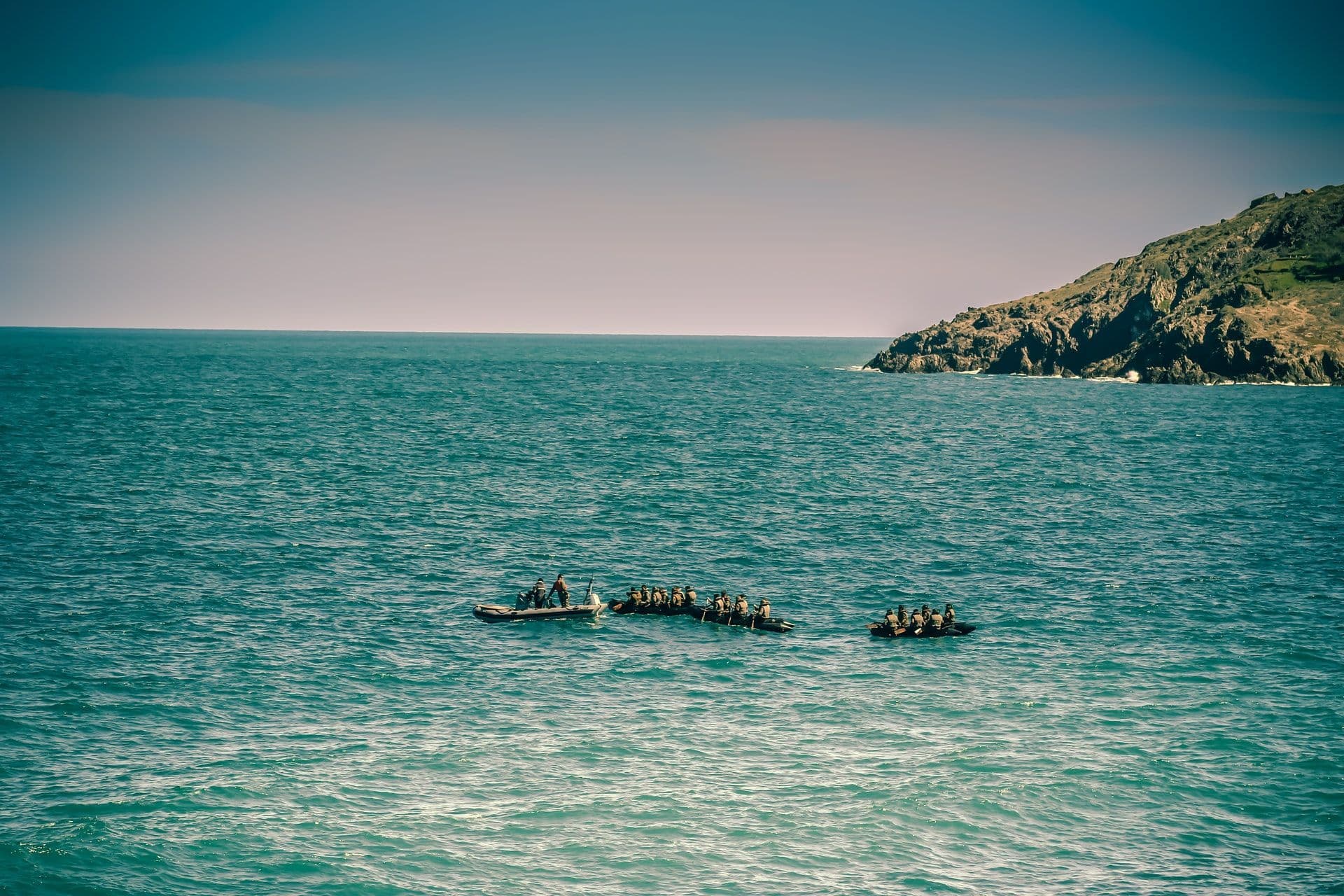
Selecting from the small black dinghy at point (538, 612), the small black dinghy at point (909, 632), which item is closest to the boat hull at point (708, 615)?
the small black dinghy at point (538, 612)

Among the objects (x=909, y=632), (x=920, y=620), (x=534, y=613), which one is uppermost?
(x=920, y=620)

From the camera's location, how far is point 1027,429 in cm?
14112

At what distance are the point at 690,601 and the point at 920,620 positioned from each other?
1112 cm

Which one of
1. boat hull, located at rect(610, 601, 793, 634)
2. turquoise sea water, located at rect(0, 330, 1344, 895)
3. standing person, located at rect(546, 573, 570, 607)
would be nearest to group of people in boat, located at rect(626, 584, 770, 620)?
boat hull, located at rect(610, 601, 793, 634)

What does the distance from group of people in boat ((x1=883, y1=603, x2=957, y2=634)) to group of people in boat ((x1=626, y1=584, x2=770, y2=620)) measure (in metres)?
5.72

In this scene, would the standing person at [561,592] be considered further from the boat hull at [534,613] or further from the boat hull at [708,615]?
the boat hull at [708,615]

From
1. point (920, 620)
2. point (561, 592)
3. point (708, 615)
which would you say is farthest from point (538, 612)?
point (920, 620)

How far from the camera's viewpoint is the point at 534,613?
5419 cm

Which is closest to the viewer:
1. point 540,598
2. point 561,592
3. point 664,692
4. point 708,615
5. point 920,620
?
point 664,692

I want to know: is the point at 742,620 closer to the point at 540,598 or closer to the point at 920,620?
the point at 920,620

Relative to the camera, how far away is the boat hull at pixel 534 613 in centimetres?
5419

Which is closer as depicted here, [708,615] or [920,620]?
[920,620]

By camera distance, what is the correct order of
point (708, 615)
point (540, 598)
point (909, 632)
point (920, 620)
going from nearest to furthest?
point (909, 632) < point (920, 620) < point (708, 615) < point (540, 598)

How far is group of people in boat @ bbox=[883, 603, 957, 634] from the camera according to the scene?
50.8m
